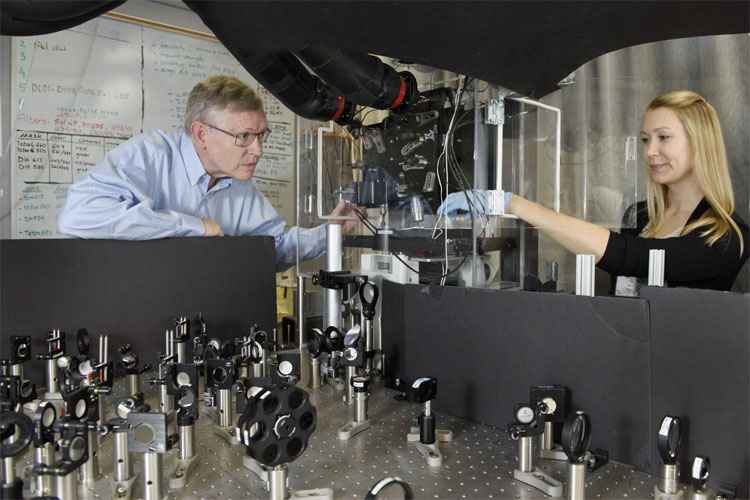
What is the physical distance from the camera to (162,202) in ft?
6.72

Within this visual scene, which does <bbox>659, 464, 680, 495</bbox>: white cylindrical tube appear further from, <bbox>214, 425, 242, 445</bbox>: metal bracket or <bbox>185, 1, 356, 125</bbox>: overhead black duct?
<bbox>185, 1, 356, 125</bbox>: overhead black duct

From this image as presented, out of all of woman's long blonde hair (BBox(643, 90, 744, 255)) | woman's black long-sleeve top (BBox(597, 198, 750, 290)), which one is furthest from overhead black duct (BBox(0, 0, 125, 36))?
woman's long blonde hair (BBox(643, 90, 744, 255))

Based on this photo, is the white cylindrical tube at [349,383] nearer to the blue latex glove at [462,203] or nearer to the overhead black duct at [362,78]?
the blue latex glove at [462,203]

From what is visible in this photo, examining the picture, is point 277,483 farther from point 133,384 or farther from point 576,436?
point 133,384

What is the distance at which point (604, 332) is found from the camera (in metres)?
1.06

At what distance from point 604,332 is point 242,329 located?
1.19m

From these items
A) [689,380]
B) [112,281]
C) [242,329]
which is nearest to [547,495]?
[689,380]

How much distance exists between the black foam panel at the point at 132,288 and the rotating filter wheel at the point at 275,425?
2.94ft

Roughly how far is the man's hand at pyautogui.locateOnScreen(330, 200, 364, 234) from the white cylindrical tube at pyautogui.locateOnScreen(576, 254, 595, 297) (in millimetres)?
775

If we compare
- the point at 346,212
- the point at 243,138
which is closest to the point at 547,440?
the point at 346,212

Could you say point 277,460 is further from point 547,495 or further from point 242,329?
point 242,329

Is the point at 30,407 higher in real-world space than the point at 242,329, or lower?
lower

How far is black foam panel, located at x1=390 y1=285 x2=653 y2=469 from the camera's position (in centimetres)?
102

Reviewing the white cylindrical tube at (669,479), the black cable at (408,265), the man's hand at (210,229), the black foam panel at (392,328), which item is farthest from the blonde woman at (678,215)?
the man's hand at (210,229)
